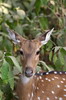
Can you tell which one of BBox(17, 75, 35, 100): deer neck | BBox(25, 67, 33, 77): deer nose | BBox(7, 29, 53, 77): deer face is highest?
BBox(7, 29, 53, 77): deer face

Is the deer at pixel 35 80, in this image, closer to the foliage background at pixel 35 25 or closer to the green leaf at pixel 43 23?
the foliage background at pixel 35 25

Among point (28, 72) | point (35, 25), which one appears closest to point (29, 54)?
point (28, 72)

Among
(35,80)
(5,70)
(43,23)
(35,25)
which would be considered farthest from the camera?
(35,25)

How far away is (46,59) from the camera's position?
834 centimetres

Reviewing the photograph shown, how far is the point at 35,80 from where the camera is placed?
6273 mm

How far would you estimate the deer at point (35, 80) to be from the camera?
5949 millimetres

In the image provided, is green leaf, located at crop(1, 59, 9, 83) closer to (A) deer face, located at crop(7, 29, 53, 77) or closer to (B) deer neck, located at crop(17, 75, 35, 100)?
(A) deer face, located at crop(7, 29, 53, 77)

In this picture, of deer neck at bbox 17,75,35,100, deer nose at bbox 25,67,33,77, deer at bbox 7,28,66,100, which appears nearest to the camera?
deer nose at bbox 25,67,33,77

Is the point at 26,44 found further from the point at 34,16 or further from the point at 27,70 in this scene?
the point at 34,16

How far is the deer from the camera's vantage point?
595 centimetres

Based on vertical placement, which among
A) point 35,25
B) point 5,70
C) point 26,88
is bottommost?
point 26,88

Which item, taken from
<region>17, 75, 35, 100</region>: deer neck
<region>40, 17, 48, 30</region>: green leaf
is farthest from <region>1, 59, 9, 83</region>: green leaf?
<region>40, 17, 48, 30</region>: green leaf

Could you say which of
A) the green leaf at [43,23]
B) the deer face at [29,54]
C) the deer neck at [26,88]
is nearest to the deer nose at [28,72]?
the deer face at [29,54]

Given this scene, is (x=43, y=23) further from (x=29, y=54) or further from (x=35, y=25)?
(x=29, y=54)
